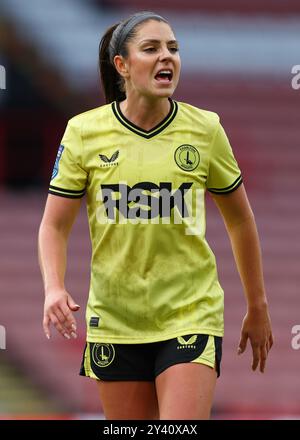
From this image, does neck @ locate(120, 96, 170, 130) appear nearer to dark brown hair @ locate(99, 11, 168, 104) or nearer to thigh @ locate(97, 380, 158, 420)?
dark brown hair @ locate(99, 11, 168, 104)

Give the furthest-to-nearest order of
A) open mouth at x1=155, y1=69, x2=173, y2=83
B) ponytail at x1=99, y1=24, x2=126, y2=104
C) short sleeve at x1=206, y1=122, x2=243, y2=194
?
ponytail at x1=99, y1=24, x2=126, y2=104 → short sleeve at x1=206, y1=122, x2=243, y2=194 → open mouth at x1=155, y1=69, x2=173, y2=83

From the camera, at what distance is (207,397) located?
381 cm

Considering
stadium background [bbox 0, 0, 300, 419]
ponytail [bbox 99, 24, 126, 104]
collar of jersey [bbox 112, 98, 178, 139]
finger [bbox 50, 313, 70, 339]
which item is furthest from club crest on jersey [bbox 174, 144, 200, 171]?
stadium background [bbox 0, 0, 300, 419]

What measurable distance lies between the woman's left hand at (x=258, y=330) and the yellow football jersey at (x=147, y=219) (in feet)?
0.66

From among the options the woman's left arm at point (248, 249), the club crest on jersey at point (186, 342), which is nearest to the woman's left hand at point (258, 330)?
the woman's left arm at point (248, 249)

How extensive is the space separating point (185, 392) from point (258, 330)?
562 mm

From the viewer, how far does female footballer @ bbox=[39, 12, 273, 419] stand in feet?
12.9

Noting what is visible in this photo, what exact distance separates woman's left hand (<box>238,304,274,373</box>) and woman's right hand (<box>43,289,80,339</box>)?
73 cm

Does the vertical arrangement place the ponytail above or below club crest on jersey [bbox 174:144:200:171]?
above

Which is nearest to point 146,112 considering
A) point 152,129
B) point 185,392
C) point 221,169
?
point 152,129

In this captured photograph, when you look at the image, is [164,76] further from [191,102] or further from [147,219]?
[191,102]

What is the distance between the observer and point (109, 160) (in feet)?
13.1

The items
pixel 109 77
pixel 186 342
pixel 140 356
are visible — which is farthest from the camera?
Result: pixel 109 77
